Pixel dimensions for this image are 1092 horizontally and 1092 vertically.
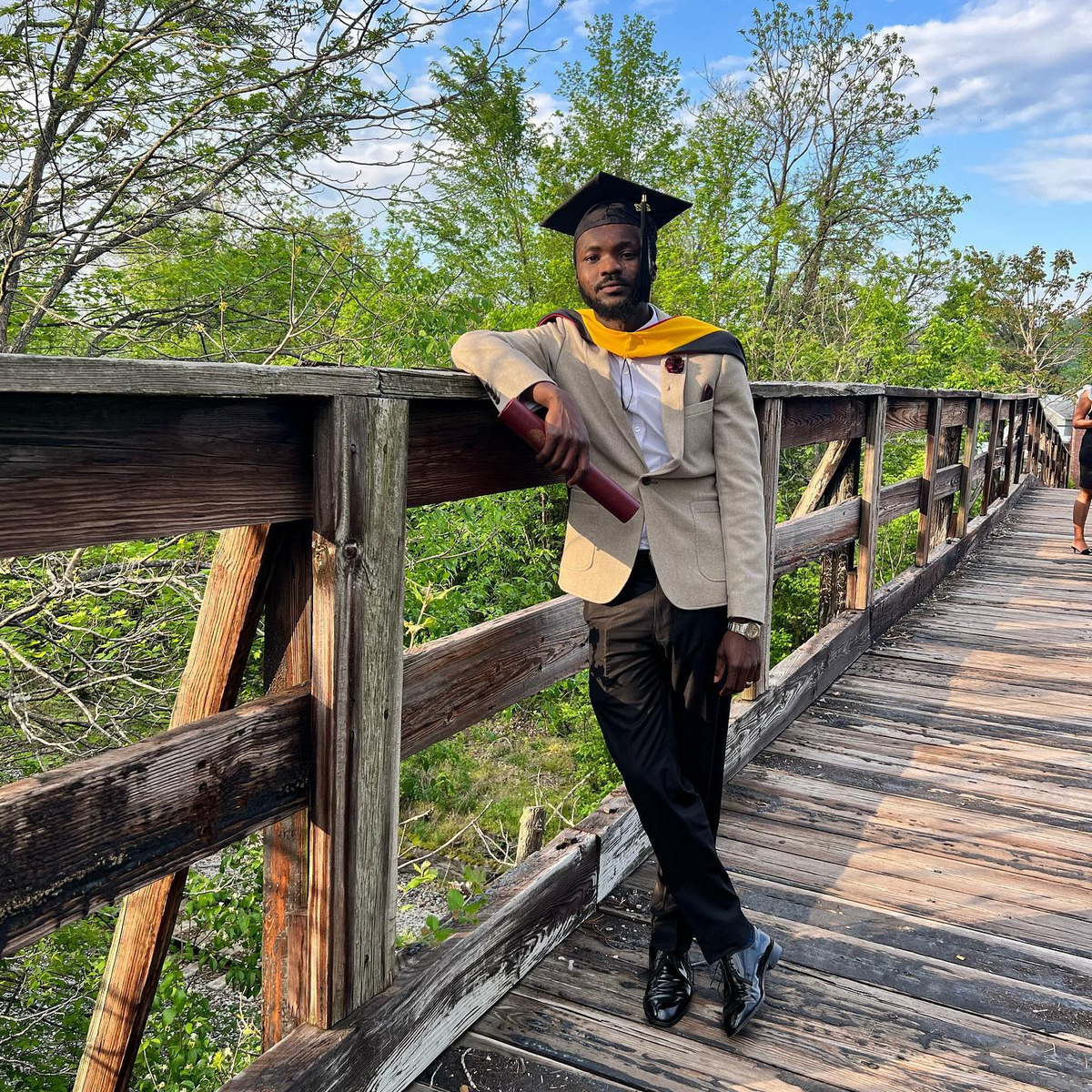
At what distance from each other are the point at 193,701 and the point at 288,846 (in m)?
0.34

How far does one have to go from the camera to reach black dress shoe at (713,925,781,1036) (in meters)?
2.18

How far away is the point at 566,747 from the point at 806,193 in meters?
15.8

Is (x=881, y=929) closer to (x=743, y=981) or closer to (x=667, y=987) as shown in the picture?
(x=743, y=981)

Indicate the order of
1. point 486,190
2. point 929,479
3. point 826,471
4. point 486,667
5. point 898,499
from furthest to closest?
point 486,190 < point 929,479 < point 898,499 < point 826,471 < point 486,667

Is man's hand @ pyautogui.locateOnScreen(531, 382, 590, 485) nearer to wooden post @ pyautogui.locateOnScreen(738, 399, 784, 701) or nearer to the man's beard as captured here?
the man's beard

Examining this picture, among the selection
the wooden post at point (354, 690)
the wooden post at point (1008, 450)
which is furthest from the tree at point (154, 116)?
the wooden post at point (1008, 450)

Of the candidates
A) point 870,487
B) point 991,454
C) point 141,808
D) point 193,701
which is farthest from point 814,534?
point 991,454

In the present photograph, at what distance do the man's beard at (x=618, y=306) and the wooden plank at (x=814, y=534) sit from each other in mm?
1989

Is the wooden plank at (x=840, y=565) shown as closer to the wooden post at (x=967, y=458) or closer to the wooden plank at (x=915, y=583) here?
the wooden plank at (x=915, y=583)

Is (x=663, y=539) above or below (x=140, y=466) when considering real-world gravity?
below

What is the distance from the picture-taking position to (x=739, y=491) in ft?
7.23

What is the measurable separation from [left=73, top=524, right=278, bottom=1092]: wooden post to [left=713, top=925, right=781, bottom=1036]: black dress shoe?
128 cm

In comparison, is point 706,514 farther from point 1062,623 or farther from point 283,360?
point 1062,623

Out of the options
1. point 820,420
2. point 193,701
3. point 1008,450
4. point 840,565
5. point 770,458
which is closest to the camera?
point 193,701
